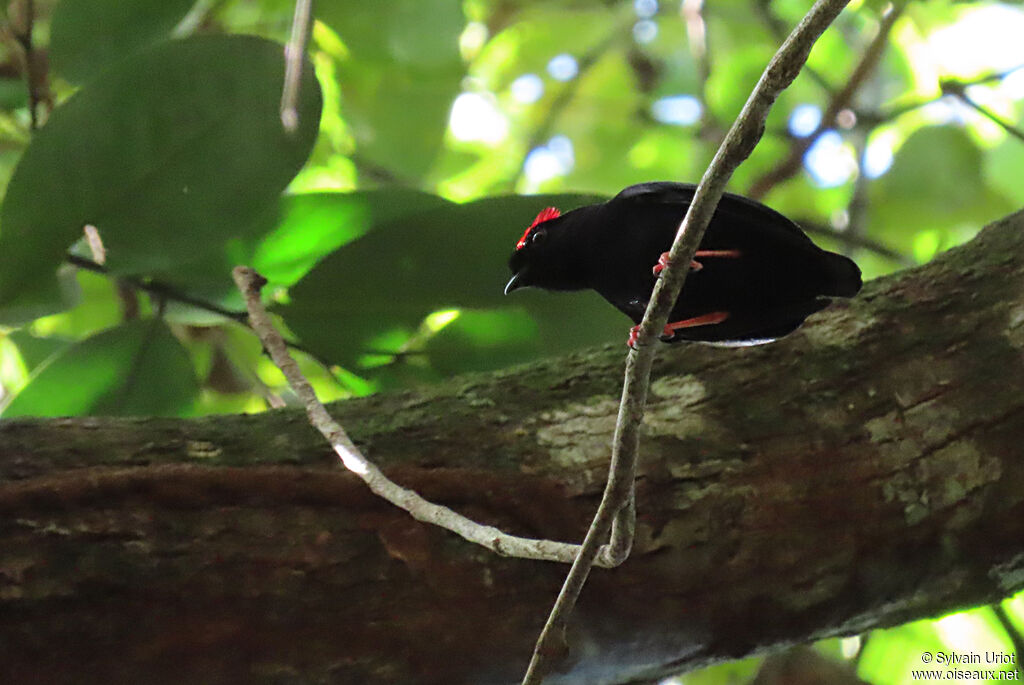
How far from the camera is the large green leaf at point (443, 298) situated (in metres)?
1.86

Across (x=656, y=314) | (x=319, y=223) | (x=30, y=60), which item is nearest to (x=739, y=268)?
(x=656, y=314)

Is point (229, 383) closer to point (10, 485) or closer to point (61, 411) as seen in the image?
point (61, 411)

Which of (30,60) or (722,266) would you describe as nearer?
(722,266)

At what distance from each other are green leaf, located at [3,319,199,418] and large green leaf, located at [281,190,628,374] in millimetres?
295

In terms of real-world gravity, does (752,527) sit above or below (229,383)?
below

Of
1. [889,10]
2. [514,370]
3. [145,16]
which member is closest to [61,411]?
[145,16]

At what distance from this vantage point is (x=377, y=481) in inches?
53.0

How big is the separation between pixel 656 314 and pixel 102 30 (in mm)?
1470

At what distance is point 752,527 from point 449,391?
A: 1.79 ft

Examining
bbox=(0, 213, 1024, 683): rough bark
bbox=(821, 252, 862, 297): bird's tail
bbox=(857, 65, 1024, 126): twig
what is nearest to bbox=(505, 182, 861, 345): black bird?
bbox=(821, 252, 862, 297): bird's tail

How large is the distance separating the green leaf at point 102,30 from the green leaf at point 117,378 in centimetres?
54

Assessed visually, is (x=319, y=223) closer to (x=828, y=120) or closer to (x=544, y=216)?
(x=544, y=216)

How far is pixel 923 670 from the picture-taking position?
101 inches

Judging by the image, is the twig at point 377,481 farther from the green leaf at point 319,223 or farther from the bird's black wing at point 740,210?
the bird's black wing at point 740,210
